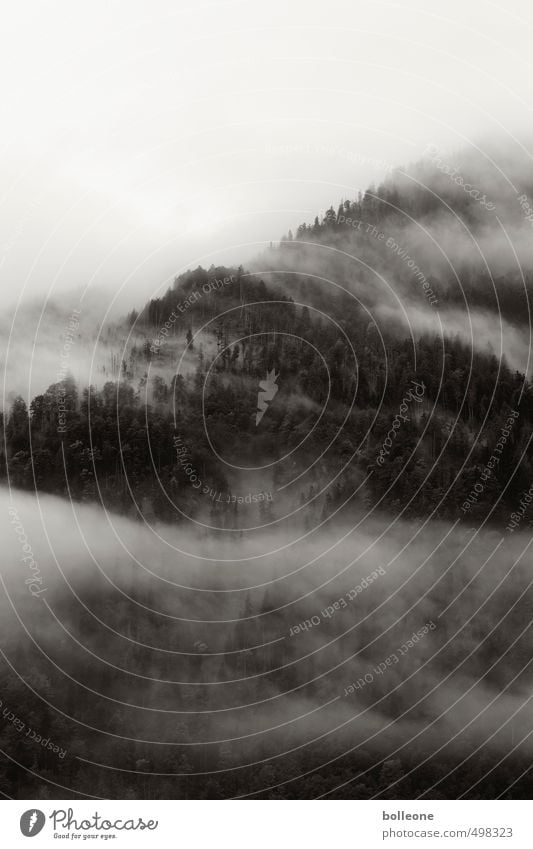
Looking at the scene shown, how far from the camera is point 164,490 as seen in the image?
19.5 m

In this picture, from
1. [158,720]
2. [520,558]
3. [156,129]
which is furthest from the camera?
[520,558]

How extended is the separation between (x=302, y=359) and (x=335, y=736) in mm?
8063

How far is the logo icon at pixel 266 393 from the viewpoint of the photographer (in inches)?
783

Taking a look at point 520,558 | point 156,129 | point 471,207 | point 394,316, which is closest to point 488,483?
point 520,558

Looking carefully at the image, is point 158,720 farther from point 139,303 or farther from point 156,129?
point 156,129

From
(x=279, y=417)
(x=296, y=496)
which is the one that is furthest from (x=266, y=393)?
(x=296, y=496)
